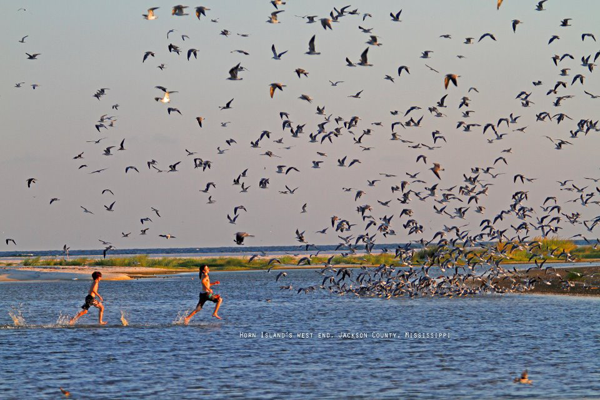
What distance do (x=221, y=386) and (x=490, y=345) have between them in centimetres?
1172

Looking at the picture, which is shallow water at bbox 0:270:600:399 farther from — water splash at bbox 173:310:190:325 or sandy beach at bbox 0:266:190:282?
sandy beach at bbox 0:266:190:282

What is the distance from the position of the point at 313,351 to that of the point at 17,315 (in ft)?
75.6

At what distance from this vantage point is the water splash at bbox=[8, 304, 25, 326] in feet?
136

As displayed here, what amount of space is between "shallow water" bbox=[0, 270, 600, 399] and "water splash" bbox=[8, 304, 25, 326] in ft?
1.20

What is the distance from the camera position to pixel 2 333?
37.8 m

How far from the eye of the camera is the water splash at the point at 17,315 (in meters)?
41.5

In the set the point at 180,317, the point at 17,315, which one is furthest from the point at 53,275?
the point at 180,317

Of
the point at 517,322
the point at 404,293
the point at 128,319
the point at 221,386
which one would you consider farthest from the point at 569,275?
the point at 221,386

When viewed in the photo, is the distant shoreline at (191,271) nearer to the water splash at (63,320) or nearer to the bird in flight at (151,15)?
the water splash at (63,320)

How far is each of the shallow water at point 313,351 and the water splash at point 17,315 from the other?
1.20 ft

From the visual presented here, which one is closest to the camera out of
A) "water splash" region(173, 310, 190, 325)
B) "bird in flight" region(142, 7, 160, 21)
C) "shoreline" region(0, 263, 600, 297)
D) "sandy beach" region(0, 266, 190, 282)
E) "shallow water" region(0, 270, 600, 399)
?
"shallow water" region(0, 270, 600, 399)

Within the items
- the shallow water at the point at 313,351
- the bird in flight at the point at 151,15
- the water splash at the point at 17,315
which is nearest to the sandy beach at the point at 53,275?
the water splash at the point at 17,315

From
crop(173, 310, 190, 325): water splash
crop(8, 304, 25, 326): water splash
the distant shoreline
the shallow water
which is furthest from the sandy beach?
crop(173, 310, 190, 325): water splash

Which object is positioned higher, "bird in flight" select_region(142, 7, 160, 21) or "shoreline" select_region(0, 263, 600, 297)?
"bird in flight" select_region(142, 7, 160, 21)
